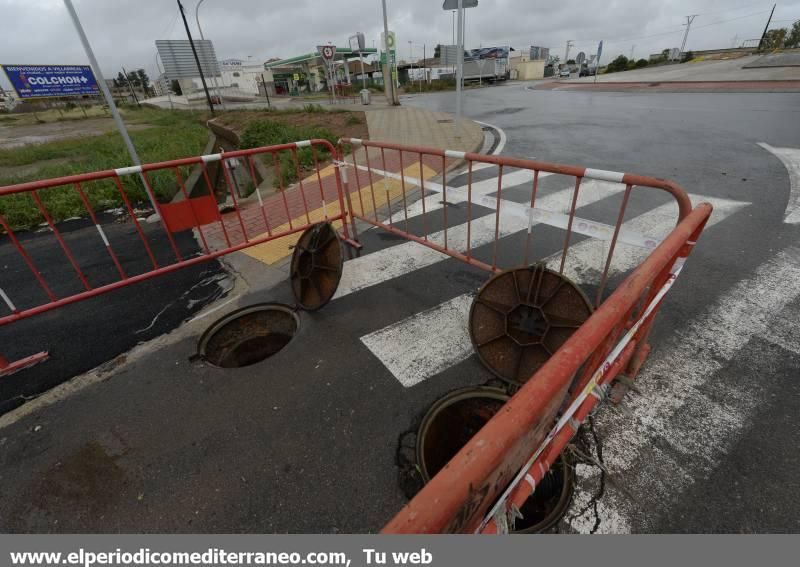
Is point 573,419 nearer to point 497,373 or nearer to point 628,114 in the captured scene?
point 497,373

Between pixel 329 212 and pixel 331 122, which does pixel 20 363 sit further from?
pixel 331 122

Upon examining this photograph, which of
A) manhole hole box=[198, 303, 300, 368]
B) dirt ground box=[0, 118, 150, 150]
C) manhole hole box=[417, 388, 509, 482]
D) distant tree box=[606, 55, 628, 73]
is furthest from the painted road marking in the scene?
distant tree box=[606, 55, 628, 73]

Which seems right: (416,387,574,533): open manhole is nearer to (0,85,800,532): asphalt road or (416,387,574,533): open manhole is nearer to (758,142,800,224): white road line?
(0,85,800,532): asphalt road

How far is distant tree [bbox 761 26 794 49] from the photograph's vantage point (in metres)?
48.5

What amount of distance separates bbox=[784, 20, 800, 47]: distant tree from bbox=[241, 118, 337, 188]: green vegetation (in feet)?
239

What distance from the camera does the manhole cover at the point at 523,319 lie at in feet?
8.75

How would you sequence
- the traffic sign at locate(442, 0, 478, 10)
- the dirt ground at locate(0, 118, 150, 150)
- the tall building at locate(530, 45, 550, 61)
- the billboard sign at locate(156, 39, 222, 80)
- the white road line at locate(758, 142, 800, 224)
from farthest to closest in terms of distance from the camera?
1. the tall building at locate(530, 45, 550, 61)
2. the billboard sign at locate(156, 39, 222, 80)
3. the dirt ground at locate(0, 118, 150, 150)
4. the traffic sign at locate(442, 0, 478, 10)
5. the white road line at locate(758, 142, 800, 224)

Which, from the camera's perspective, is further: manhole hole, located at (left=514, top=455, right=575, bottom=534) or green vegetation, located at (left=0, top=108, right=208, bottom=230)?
green vegetation, located at (left=0, top=108, right=208, bottom=230)

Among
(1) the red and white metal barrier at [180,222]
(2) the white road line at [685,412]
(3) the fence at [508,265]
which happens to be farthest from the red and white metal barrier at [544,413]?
(1) the red and white metal barrier at [180,222]

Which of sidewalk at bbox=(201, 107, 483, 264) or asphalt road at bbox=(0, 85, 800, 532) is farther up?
sidewalk at bbox=(201, 107, 483, 264)

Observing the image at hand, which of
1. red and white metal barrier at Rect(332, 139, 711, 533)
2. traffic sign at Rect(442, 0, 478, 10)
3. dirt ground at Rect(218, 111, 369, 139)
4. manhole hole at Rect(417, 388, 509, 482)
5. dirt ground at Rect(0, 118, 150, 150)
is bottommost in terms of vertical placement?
manhole hole at Rect(417, 388, 509, 482)

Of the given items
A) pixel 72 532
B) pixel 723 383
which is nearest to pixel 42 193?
pixel 72 532

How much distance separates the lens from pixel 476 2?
28.1ft
